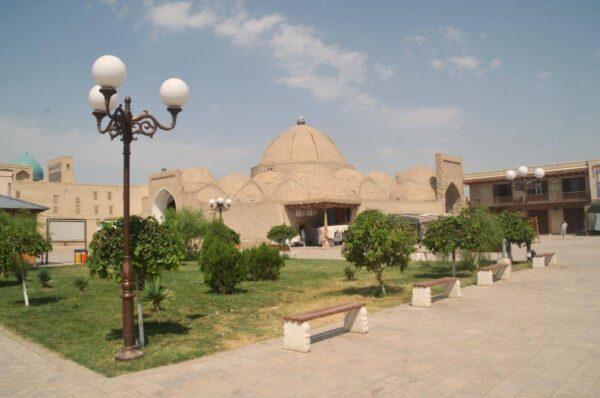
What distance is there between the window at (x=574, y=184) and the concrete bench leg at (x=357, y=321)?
118 ft

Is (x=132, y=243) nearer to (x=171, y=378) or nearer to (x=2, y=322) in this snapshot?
(x=171, y=378)

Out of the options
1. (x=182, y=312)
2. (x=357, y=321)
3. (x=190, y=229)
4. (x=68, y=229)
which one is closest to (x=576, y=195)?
(x=190, y=229)

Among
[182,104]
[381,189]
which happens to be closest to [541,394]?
[182,104]

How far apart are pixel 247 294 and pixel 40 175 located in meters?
62.3

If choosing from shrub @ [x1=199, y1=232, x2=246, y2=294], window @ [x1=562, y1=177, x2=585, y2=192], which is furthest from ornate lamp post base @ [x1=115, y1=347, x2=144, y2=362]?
window @ [x1=562, y1=177, x2=585, y2=192]

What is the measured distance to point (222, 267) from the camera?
11.8 metres

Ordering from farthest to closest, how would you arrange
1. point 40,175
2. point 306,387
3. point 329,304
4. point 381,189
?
point 40,175, point 381,189, point 329,304, point 306,387

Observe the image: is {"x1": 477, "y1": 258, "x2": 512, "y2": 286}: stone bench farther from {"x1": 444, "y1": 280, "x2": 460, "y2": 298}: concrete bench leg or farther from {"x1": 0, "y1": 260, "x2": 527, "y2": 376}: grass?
{"x1": 444, "y1": 280, "x2": 460, "y2": 298}: concrete bench leg

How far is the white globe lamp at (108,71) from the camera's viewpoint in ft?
19.1

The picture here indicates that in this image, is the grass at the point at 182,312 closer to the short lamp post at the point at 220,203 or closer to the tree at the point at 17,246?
the tree at the point at 17,246

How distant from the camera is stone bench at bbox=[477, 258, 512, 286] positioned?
1204 centimetres

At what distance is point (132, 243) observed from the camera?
6566 mm

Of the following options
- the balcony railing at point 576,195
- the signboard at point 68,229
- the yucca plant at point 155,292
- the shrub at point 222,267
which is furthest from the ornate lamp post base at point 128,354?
the balcony railing at point 576,195

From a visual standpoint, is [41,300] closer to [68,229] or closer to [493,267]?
[493,267]
